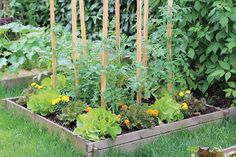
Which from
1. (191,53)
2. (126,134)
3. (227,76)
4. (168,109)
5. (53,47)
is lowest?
(126,134)

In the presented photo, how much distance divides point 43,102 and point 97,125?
860mm

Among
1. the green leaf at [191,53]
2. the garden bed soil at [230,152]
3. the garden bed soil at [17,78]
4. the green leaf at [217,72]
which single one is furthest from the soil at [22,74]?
the garden bed soil at [230,152]

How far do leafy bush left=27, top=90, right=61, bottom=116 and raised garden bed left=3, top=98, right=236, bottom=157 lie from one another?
7 centimetres

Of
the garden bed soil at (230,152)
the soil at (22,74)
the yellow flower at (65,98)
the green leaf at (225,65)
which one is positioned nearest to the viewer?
the garden bed soil at (230,152)

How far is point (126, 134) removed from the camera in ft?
17.4

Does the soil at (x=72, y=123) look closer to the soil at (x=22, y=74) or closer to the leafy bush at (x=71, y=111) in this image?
the leafy bush at (x=71, y=111)

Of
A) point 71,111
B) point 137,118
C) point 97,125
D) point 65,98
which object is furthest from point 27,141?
point 137,118

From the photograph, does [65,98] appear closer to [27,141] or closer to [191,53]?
[27,141]

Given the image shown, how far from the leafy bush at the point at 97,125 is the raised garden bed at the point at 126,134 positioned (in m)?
0.06

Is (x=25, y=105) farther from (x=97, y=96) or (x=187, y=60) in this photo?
(x=187, y=60)

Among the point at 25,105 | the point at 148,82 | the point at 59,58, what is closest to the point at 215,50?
the point at 148,82

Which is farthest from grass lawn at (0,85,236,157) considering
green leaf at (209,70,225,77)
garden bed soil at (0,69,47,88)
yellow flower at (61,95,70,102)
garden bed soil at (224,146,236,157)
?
garden bed soil at (0,69,47,88)

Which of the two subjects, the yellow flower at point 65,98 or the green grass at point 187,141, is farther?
the yellow flower at point 65,98

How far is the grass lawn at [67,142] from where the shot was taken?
5.16 meters
